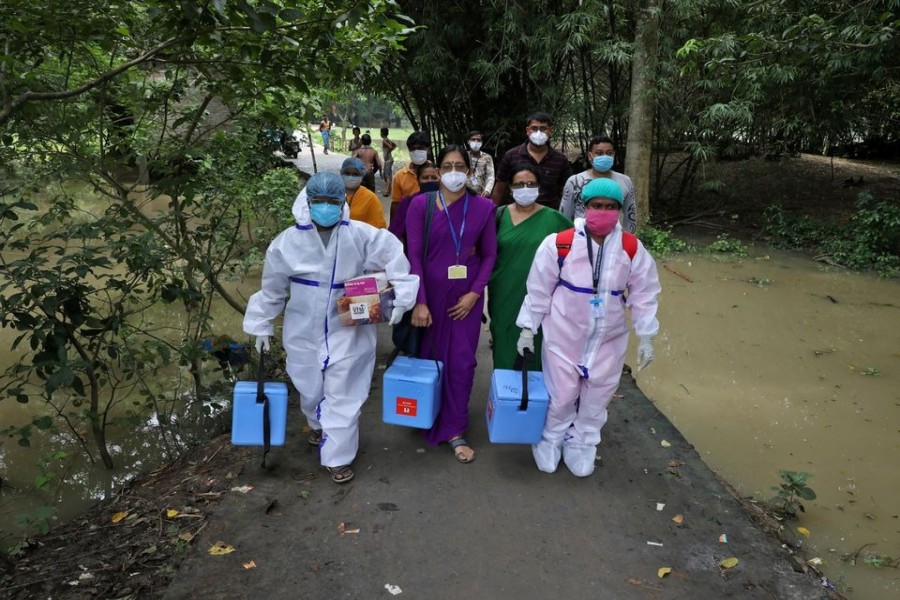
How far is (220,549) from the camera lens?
8.78 feet

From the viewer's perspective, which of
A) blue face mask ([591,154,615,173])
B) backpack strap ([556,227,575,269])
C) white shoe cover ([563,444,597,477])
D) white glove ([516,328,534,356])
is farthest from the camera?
blue face mask ([591,154,615,173])

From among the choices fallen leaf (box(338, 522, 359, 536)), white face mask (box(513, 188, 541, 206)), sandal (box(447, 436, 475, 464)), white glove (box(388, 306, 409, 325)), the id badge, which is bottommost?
fallen leaf (box(338, 522, 359, 536))

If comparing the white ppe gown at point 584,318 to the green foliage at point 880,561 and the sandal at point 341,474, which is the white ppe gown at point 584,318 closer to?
the sandal at point 341,474

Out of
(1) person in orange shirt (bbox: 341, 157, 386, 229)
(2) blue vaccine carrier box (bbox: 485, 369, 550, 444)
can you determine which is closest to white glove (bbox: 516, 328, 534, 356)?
(2) blue vaccine carrier box (bbox: 485, 369, 550, 444)

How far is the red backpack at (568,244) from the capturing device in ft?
Answer: 9.96

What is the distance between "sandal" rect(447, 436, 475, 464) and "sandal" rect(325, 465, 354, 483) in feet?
1.98

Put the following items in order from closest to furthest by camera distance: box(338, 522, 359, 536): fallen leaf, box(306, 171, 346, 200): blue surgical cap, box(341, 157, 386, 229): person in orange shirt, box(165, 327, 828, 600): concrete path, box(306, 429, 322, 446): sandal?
box(165, 327, 828, 600): concrete path → box(338, 522, 359, 536): fallen leaf → box(306, 171, 346, 200): blue surgical cap → box(306, 429, 322, 446): sandal → box(341, 157, 386, 229): person in orange shirt

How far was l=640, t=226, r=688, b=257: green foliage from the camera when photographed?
8945 millimetres

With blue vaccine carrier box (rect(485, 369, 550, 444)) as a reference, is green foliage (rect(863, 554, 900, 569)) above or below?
below

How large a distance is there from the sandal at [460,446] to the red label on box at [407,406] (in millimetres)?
407

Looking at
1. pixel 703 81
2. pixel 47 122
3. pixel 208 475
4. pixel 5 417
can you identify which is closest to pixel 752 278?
pixel 703 81

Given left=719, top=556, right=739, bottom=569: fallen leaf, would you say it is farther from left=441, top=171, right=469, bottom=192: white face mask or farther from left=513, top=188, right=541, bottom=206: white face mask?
left=441, top=171, right=469, bottom=192: white face mask

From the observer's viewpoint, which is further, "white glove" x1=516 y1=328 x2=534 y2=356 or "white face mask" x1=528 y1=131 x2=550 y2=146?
"white face mask" x1=528 y1=131 x2=550 y2=146

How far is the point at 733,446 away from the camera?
416 centimetres
